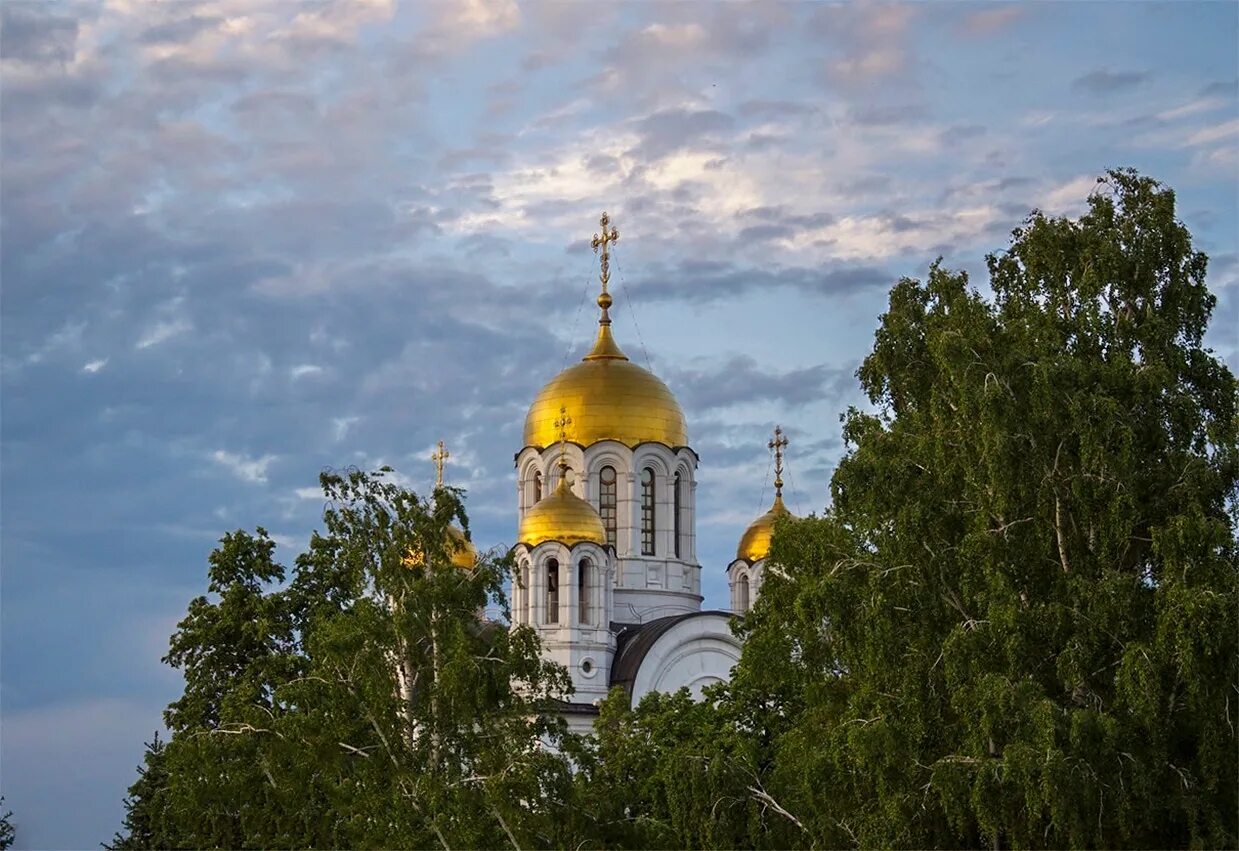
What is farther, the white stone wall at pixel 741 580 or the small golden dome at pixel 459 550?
the white stone wall at pixel 741 580

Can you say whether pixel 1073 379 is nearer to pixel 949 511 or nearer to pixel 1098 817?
pixel 949 511

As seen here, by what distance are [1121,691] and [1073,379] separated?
357 cm

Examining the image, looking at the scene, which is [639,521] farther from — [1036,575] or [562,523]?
[1036,575]

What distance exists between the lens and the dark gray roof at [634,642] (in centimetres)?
4447

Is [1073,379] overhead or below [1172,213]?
below

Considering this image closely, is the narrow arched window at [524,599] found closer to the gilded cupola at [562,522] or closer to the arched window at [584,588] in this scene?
the gilded cupola at [562,522]

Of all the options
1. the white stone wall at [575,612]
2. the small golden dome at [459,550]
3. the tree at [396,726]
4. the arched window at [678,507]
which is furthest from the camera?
the arched window at [678,507]

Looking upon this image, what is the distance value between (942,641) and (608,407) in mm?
24295

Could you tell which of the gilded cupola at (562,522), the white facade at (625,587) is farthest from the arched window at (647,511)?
the gilded cupola at (562,522)

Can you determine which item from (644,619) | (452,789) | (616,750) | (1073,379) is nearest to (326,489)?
(452,789)

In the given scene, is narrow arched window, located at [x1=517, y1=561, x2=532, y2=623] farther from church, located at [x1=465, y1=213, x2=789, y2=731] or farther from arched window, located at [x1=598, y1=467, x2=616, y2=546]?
arched window, located at [x1=598, y1=467, x2=616, y2=546]

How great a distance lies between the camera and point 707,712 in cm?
3372

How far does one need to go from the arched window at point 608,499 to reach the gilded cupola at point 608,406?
788 millimetres

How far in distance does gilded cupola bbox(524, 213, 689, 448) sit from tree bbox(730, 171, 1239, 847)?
2087cm
